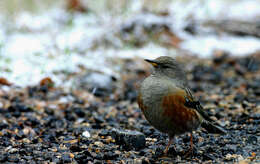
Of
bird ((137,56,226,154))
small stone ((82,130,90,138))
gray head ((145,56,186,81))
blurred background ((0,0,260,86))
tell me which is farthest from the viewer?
blurred background ((0,0,260,86))

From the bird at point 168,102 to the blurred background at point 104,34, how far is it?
287cm

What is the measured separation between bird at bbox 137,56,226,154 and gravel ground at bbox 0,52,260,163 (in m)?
0.37

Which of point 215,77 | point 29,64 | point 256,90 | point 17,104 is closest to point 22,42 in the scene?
point 29,64

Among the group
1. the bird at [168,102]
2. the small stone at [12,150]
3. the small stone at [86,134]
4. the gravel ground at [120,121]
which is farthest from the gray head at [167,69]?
the small stone at [12,150]

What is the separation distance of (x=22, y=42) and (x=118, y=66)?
208cm

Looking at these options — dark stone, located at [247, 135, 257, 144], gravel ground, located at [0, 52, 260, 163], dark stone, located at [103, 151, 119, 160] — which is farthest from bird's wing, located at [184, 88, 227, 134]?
dark stone, located at [103, 151, 119, 160]

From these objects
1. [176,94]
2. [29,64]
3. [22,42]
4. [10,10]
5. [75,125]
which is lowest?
[75,125]

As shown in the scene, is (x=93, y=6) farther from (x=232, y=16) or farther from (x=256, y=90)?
(x=256, y=90)

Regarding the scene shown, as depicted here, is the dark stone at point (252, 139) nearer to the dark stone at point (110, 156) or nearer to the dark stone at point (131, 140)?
the dark stone at point (131, 140)

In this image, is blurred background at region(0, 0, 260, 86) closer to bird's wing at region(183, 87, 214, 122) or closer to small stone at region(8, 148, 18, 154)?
small stone at region(8, 148, 18, 154)

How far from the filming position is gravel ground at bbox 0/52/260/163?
4180 mm

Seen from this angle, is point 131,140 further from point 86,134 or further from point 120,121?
point 120,121

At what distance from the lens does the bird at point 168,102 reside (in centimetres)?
396

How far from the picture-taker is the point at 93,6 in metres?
9.45
